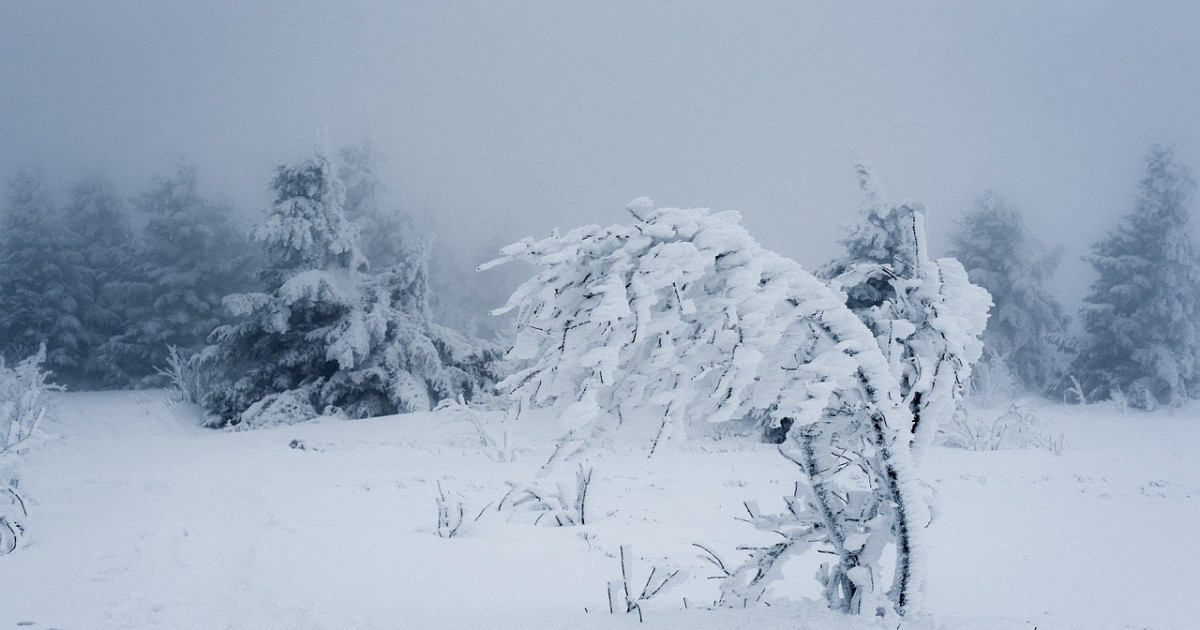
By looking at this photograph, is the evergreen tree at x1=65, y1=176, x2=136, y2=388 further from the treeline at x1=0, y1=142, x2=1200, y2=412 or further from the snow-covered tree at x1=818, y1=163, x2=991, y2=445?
the snow-covered tree at x1=818, y1=163, x2=991, y2=445

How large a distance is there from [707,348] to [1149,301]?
94.5 feet

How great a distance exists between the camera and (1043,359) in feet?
93.2

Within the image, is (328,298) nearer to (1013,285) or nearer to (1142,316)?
(1013,285)

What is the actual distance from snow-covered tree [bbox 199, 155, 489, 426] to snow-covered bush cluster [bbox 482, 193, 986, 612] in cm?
1618

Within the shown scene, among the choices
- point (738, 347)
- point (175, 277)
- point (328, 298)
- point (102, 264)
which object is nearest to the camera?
point (738, 347)

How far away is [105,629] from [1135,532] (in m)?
9.18

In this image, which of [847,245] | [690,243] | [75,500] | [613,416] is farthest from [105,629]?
[847,245]

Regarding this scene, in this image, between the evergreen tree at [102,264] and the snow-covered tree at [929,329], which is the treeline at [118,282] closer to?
the evergreen tree at [102,264]

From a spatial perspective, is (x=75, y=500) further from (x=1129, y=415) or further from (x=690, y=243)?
(x=1129, y=415)

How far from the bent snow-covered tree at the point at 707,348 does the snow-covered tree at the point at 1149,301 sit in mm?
26003

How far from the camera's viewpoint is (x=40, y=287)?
27031 millimetres

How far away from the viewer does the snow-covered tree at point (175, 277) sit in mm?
26328

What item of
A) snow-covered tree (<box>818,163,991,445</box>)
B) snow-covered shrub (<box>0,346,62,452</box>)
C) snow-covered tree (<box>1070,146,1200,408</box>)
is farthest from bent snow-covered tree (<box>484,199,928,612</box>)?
snow-covered tree (<box>1070,146,1200,408</box>)

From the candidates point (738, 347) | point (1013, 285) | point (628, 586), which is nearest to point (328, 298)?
point (628, 586)
